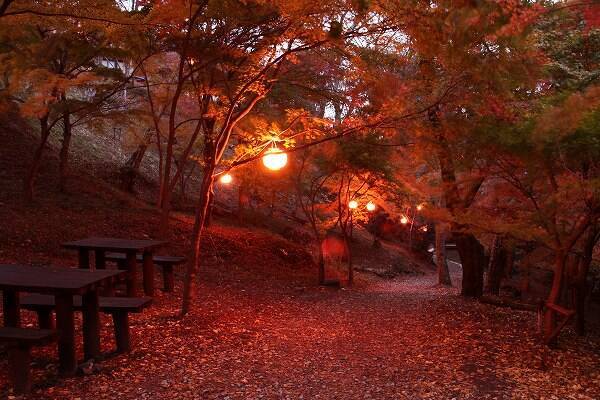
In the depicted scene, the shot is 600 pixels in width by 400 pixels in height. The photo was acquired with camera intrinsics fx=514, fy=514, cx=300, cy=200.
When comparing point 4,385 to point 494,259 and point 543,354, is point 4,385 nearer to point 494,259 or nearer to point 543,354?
point 543,354

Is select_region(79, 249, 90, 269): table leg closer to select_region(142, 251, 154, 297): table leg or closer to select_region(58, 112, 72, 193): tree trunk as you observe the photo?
select_region(142, 251, 154, 297): table leg

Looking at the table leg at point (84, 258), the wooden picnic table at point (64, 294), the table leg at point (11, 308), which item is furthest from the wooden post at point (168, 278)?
the table leg at point (11, 308)

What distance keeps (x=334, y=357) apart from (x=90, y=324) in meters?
2.86

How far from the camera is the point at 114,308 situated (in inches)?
199

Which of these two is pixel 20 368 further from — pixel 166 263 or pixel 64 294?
pixel 166 263

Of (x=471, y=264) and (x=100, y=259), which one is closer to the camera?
(x=100, y=259)

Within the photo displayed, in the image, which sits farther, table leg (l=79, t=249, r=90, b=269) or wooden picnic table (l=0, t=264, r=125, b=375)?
table leg (l=79, t=249, r=90, b=269)

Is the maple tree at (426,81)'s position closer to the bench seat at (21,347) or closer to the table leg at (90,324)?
the table leg at (90,324)

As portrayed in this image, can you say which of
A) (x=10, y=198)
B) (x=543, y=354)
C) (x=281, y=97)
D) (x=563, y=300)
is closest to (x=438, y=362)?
(x=543, y=354)

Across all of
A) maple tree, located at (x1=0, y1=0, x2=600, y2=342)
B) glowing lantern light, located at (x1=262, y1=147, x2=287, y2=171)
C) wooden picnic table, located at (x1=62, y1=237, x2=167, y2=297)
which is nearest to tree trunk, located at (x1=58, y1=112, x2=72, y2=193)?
maple tree, located at (x1=0, y1=0, x2=600, y2=342)

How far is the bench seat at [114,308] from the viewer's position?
16.6ft

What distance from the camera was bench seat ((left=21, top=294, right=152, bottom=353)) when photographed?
199 inches

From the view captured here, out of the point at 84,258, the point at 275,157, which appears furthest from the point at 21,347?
the point at 275,157

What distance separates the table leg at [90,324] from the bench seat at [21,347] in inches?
26.8
